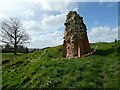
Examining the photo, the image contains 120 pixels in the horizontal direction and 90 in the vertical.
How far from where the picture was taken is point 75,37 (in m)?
45.3

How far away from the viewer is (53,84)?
3203 cm

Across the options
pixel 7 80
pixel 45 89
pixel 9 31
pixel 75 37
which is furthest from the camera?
pixel 9 31

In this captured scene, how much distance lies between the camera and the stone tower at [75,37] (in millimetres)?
44550

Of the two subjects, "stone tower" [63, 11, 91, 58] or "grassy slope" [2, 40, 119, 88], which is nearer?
"grassy slope" [2, 40, 119, 88]

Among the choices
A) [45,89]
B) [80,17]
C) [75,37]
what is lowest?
[45,89]

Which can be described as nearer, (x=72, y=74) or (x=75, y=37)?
(x=72, y=74)

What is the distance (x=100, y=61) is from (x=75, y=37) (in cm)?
857

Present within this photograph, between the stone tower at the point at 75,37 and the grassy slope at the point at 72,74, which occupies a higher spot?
the stone tower at the point at 75,37

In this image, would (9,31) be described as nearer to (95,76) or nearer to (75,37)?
(75,37)

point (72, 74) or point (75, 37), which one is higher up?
point (75, 37)

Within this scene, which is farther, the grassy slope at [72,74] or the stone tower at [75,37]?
the stone tower at [75,37]

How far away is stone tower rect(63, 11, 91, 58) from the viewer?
44.5 m

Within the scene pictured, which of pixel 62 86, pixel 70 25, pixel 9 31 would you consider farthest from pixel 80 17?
pixel 9 31

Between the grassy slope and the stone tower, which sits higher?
the stone tower
